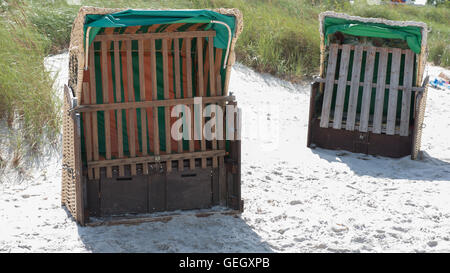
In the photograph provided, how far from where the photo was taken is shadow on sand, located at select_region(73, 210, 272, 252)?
4.94 m

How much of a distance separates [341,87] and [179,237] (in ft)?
13.8

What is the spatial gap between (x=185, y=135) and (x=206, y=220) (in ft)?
2.87

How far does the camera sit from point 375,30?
25.7ft

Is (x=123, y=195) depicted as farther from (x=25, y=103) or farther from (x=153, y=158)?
(x=25, y=103)

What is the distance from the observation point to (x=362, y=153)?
835cm

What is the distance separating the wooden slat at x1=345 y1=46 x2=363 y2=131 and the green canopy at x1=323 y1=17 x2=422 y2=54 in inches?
16.8

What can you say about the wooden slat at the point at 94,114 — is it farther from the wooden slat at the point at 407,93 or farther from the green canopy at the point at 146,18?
the wooden slat at the point at 407,93

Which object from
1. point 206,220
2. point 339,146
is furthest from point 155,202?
point 339,146

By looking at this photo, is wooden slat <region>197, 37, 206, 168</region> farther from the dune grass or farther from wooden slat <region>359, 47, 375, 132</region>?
wooden slat <region>359, 47, 375, 132</region>

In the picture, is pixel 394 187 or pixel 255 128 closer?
pixel 394 187

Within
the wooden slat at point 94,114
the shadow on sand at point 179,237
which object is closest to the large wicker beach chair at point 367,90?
the shadow on sand at point 179,237

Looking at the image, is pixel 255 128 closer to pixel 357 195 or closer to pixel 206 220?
pixel 357 195

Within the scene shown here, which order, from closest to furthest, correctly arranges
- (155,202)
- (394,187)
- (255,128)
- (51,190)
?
(155,202)
(51,190)
(394,187)
(255,128)

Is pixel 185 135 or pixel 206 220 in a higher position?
pixel 185 135
